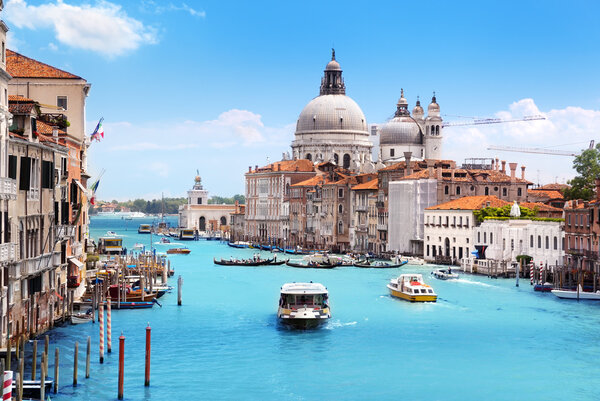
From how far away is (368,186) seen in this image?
8038 cm

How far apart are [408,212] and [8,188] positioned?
51054 mm

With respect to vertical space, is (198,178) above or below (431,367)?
above

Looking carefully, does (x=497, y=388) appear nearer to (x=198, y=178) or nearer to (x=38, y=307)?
(x=38, y=307)

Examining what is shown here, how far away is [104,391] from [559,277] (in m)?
26.8

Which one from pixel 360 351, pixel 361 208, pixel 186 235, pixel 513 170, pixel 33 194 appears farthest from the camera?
pixel 186 235

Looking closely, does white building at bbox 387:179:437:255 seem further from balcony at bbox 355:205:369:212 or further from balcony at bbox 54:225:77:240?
balcony at bbox 54:225:77:240

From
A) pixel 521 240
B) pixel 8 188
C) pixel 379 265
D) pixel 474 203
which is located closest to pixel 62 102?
pixel 8 188

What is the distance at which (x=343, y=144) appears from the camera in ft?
360

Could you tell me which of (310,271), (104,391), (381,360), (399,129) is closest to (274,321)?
(381,360)

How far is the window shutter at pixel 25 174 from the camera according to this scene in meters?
22.4

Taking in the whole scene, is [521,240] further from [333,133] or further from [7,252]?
[333,133]

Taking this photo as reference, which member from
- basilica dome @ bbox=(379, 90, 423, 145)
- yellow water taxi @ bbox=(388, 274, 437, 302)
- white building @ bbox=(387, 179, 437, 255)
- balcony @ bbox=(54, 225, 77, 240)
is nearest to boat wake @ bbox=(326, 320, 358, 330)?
yellow water taxi @ bbox=(388, 274, 437, 302)

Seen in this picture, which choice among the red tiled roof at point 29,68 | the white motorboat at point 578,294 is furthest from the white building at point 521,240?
the red tiled roof at point 29,68

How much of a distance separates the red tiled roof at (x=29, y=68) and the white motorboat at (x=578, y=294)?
65.3 feet
